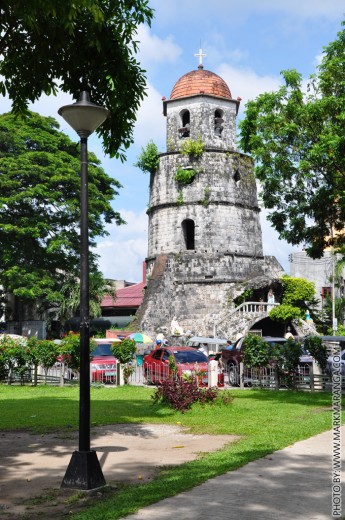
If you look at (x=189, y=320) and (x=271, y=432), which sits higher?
(x=189, y=320)

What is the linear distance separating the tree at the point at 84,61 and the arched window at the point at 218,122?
3120 centimetres

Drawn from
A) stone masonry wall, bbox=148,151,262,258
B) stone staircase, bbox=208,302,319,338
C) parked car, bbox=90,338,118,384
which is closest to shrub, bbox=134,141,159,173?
stone masonry wall, bbox=148,151,262,258

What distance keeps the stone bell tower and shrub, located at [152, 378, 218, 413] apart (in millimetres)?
22420

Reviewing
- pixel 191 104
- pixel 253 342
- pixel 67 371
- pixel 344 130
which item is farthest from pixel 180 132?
pixel 344 130

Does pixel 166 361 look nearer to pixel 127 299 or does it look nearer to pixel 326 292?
pixel 127 299

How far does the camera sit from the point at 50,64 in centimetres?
1009

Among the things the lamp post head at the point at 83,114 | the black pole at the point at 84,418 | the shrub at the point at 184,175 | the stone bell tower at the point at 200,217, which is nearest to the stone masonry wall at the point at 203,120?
the stone bell tower at the point at 200,217

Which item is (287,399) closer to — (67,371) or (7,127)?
(67,371)

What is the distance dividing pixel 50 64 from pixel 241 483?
648 centimetres

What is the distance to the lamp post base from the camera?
7238mm

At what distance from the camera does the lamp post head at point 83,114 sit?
7832 mm

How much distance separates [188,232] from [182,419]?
2777 centimetres

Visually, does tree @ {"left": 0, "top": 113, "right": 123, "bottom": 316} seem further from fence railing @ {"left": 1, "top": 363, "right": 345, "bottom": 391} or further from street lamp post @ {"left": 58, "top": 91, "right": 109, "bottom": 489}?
street lamp post @ {"left": 58, "top": 91, "right": 109, "bottom": 489}

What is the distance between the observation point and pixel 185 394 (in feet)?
48.0
